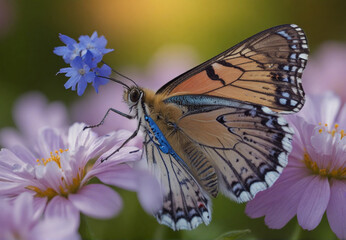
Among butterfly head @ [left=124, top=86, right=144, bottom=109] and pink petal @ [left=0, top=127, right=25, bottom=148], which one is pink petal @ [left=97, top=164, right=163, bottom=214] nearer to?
butterfly head @ [left=124, top=86, right=144, bottom=109]

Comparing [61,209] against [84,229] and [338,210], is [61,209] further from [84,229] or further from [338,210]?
[338,210]

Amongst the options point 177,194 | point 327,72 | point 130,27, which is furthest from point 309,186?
point 130,27

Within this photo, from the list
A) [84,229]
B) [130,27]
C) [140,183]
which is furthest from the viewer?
[130,27]

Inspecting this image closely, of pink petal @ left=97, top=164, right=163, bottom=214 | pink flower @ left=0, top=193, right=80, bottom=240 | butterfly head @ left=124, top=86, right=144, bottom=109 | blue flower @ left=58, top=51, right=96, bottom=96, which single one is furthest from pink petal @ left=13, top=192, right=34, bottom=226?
butterfly head @ left=124, top=86, right=144, bottom=109

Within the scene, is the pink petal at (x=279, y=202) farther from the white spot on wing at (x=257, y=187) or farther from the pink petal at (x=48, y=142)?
the pink petal at (x=48, y=142)

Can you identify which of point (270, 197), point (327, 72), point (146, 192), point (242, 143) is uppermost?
point (146, 192)

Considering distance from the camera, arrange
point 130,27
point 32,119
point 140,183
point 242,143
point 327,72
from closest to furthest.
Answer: point 140,183 < point 242,143 < point 32,119 < point 327,72 < point 130,27

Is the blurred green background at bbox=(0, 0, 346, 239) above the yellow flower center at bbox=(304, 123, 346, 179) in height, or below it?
above
